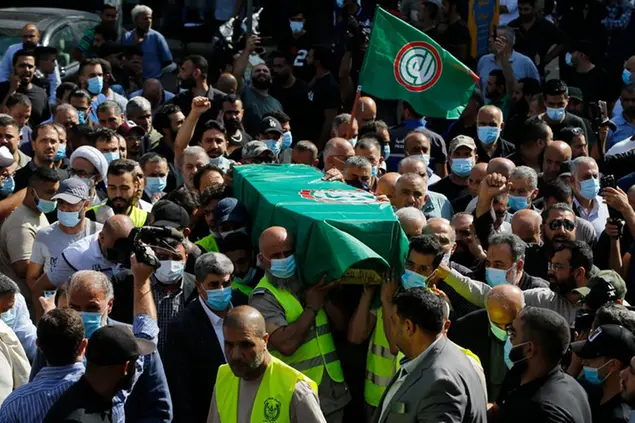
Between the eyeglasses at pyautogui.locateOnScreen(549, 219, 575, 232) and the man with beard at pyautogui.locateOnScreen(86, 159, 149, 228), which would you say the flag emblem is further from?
the man with beard at pyautogui.locateOnScreen(86, 159, 149, 228)

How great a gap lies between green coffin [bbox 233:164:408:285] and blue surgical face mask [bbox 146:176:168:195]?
2201 mm

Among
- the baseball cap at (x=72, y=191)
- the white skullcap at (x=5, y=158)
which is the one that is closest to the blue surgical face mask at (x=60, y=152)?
the white skullcap at (x=5, y=158)

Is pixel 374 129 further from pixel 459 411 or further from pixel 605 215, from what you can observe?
pixel 459 411

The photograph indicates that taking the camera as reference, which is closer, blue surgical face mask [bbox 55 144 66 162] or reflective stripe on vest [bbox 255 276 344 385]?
reflective stripe on vest [bbox 255 276 344 385]

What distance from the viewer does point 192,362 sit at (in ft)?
24.3

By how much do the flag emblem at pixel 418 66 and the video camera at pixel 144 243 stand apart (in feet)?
12.0

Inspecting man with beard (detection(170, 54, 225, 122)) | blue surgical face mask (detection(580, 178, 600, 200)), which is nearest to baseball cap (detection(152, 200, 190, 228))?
blue surgical face mask (detection(580, 178, 600, 200))

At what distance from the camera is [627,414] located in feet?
21.5

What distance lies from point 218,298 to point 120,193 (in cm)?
215

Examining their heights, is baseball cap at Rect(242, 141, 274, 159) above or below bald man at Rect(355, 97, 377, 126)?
above

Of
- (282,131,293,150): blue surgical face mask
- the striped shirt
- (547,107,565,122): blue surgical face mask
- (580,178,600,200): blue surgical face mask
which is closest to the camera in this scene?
the striped shirt

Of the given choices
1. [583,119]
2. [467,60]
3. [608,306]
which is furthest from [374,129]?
[608,306]

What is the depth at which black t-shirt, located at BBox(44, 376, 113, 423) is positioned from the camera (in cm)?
562

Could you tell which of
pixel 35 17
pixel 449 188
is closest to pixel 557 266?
pixel 449 188
